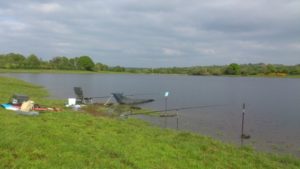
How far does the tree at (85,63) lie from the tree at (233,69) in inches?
2680

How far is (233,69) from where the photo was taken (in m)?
148

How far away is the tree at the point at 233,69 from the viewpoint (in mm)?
146500

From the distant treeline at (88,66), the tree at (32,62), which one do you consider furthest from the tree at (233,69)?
the tree at (32,62)

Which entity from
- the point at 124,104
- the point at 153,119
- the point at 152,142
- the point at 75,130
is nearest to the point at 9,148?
the point at 75,130

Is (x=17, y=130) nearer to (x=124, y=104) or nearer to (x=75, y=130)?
(x=75, y=130)

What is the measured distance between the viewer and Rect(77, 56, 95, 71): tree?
146 meters

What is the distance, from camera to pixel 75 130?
1027 centimetres

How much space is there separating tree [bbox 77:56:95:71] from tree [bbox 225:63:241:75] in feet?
223

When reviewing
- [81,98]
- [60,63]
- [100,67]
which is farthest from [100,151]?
[100,67]

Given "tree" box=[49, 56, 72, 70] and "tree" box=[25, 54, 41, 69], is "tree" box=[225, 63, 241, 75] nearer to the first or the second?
"tree" box=[49, 56, 72, 70]

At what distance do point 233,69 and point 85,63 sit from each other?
2876 inches

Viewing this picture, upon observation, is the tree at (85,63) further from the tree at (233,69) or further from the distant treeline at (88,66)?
the tree at (233,69)

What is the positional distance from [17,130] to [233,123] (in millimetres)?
13990

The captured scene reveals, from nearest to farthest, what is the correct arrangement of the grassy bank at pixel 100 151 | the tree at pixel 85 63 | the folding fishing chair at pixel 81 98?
the grassy bank at pixel 100 151, the folding fishing chair at pixel 81 98, the tree at pixel 85 63
